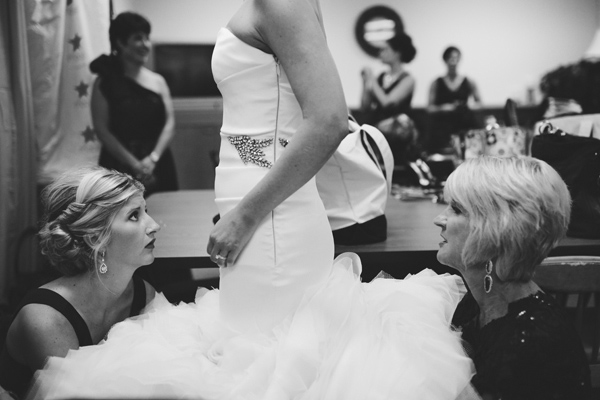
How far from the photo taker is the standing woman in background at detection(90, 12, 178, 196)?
400cm

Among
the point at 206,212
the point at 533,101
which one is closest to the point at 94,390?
the point at 206,212

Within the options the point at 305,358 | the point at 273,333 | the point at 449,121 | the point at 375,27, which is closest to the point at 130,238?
the point at 273,333

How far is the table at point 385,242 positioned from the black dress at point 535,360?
65 centimetres

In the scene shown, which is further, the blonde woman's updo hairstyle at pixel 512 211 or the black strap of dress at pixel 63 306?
the black strap of dress at pixel 63 306

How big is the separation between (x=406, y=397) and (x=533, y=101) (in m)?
8.21

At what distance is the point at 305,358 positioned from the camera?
4.45ft

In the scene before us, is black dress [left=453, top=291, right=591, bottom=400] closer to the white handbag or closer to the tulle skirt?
the tulle skirt

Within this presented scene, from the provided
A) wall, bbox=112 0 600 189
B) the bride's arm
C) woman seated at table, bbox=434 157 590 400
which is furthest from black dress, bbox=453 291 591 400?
wall, bbox=112 0 600 189

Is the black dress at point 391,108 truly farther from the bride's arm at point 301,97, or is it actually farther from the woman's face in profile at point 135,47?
the bride's arm at point 301,97

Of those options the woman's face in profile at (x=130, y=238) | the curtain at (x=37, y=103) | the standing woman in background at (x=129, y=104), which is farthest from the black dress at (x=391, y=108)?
the woman's face in profile at (x=130, y=238)

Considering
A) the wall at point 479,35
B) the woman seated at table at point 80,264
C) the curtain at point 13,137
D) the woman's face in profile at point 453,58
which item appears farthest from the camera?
the wall at point 479,35

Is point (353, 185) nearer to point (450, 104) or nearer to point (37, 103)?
point (37, 103)

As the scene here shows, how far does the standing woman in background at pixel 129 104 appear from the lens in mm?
4004

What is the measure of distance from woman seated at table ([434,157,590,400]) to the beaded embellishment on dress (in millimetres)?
475
